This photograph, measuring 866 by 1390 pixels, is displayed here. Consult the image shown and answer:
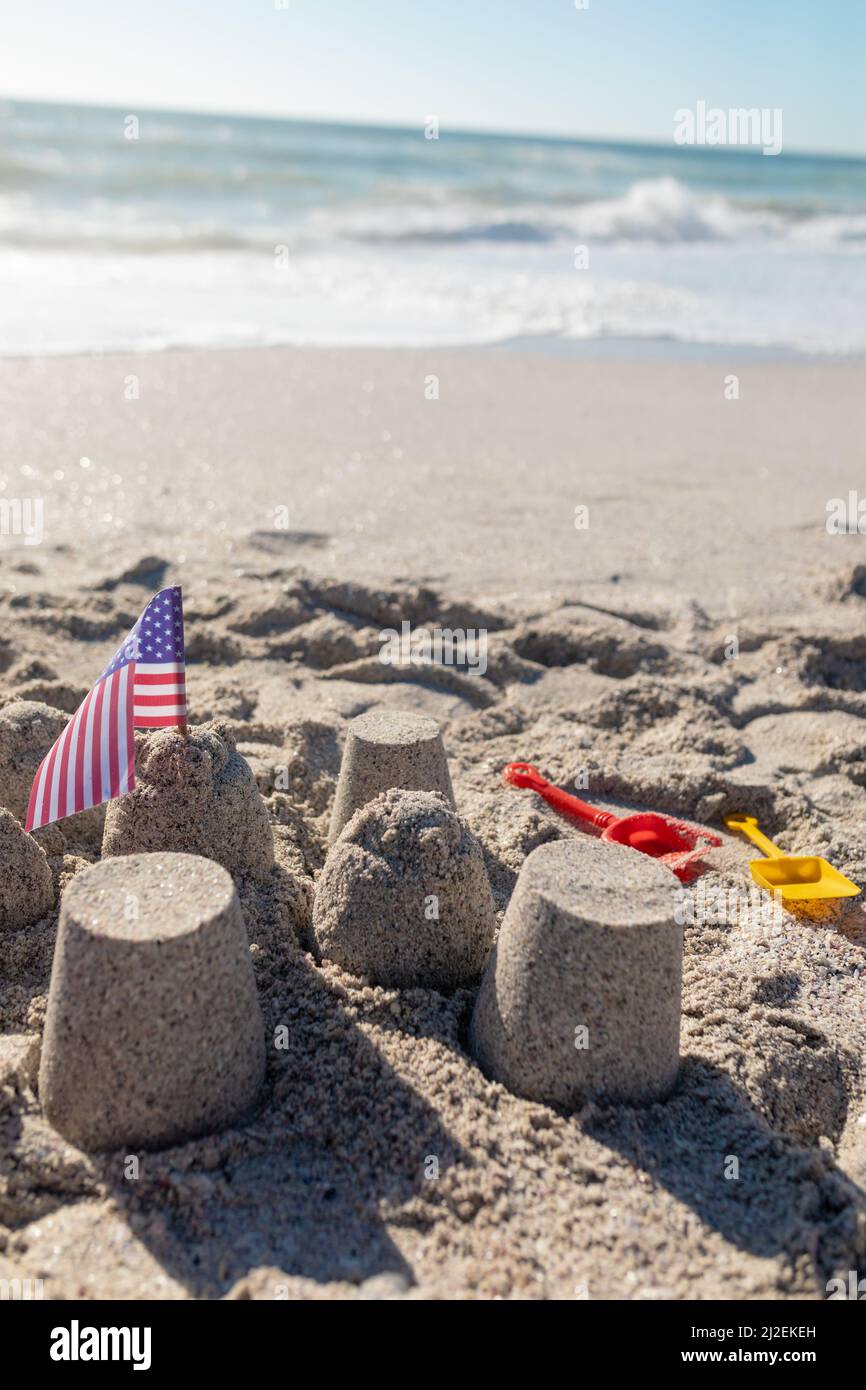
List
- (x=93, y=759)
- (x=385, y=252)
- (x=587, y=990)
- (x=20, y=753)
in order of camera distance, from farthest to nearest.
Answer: (x=385, y=252) → (x=20, y=753) → (x=93, y=759) → (x=587, y=990)

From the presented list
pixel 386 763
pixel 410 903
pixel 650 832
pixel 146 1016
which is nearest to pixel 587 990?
pixel 410 903

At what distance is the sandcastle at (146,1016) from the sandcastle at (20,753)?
1.07 meters

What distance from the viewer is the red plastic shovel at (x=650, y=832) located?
11.1ft

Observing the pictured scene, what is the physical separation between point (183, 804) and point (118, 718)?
1.00 ft

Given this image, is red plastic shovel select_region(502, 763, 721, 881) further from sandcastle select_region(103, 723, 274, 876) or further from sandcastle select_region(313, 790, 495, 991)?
sandcastle select_region(103, 723, 274, 876)

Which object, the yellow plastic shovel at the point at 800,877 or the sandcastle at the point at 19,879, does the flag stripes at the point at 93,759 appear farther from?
the yellow plastic shovel at the point at 800,877

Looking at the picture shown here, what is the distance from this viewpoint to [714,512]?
6.36 meters

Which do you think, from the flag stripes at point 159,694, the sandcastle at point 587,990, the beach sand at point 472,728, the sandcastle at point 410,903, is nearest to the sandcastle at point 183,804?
the flag stripes at point 159,694

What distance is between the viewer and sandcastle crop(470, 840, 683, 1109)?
223cm

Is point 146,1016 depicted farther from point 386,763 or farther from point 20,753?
point 20,753

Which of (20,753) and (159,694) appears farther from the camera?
(20,753)

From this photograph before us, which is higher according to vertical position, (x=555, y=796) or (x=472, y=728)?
(x=472, y=728)

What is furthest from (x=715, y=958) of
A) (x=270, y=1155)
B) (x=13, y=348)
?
(x=13, y=348)

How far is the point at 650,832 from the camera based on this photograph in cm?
347
